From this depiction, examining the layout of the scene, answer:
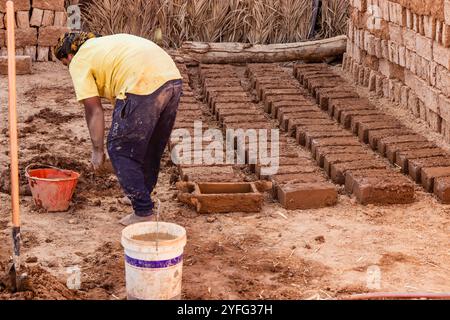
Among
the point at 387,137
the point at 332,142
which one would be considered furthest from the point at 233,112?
the point at 387,137

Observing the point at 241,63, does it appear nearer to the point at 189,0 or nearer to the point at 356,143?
the point at 189,0

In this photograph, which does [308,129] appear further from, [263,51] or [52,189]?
[263,51]

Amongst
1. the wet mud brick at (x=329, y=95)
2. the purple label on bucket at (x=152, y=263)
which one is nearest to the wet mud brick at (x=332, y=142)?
the wet mud brick at (x=329, y=95)

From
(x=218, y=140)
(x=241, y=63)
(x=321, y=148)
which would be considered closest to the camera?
(x=321, y=148)

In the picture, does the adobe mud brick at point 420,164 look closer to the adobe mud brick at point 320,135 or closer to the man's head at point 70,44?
the adobe mud brick at point 320,135

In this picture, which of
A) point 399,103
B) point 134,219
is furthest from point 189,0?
point 134,219

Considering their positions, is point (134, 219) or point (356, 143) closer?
point (134, 219)

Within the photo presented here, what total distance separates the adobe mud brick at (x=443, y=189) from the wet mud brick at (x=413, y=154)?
0.65 metres

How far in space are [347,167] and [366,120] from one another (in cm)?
169

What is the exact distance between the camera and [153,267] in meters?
4.53

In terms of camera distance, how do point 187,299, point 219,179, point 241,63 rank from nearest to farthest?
point 187,299 < point 219,179 < point 241,63

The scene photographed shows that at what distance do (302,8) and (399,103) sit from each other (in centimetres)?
360

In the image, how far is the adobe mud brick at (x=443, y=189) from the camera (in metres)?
6.90
